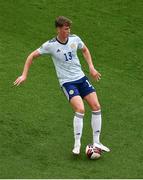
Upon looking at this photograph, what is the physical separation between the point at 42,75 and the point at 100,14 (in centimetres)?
426

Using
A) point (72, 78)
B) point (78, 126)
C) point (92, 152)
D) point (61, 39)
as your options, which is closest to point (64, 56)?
point (61, 39)

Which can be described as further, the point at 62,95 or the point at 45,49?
the point at 62,95

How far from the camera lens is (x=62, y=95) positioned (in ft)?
38.3

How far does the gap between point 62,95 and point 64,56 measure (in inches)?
107

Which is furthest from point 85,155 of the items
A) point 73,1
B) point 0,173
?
point 73,1

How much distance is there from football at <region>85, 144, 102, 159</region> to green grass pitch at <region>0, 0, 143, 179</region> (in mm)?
99

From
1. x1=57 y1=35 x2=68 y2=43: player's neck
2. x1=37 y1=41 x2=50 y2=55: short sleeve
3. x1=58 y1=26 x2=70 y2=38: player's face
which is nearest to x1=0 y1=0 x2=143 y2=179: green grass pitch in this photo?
x1=37 y1=41 x2=50 y2=55: short sleeve

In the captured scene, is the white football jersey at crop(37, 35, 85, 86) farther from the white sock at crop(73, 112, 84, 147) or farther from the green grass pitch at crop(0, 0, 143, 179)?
the green grass pitch at crop(0, 0, 143, 179)

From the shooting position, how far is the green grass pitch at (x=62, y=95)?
8773mm

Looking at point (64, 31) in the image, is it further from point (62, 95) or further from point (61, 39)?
point (62, 95)

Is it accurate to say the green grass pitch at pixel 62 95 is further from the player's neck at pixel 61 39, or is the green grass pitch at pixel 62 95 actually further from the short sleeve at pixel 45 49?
the player's neck at pixel 61 39

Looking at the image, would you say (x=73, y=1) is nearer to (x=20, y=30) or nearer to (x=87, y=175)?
(x=20, y=30)

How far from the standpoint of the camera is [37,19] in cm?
1566

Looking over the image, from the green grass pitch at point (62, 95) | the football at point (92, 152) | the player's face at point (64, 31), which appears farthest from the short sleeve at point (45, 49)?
the football at point (92, 152)
